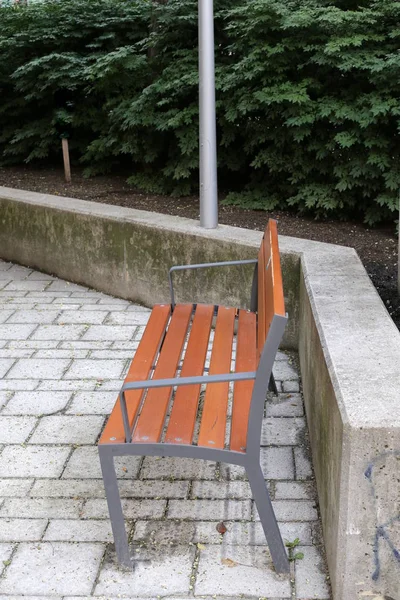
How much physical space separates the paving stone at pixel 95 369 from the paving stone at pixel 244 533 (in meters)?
1.64

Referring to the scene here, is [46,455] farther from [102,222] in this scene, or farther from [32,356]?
[102,222]

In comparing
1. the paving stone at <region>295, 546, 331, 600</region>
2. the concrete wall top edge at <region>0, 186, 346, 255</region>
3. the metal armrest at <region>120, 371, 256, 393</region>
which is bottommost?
the paving stone at <region>295, 546, 331, 600</region>

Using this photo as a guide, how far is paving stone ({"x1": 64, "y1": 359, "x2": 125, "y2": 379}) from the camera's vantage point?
187 inches

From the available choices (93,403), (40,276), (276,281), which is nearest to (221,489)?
(276,281)

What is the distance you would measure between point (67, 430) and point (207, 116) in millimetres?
2641

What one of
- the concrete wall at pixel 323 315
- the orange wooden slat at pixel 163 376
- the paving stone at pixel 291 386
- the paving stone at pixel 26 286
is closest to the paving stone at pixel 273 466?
the concrete wall at pixel 323 315

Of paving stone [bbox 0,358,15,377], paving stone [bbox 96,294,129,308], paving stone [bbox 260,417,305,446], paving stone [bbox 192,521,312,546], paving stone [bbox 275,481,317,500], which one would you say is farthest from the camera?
paving stone [bbox 96,294,129,308]

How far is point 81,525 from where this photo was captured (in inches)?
129

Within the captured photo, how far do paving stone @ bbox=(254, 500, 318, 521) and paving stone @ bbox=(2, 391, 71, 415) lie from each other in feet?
4.88

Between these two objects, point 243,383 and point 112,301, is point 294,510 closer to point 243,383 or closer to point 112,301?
point 243,383

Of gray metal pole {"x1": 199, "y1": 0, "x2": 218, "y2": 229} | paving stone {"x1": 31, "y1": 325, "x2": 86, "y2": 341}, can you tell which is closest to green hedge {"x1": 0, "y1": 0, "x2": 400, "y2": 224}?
gray metal pole {"x1": 199, "y1": 0, "x2": 218, "y2": 229}

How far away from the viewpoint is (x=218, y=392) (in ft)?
10.9

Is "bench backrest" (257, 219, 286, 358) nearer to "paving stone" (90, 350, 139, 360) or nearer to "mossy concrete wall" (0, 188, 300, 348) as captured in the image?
"mossy concrete wall" (0, 188, 300, 348)

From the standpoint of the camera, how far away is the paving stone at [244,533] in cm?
313
